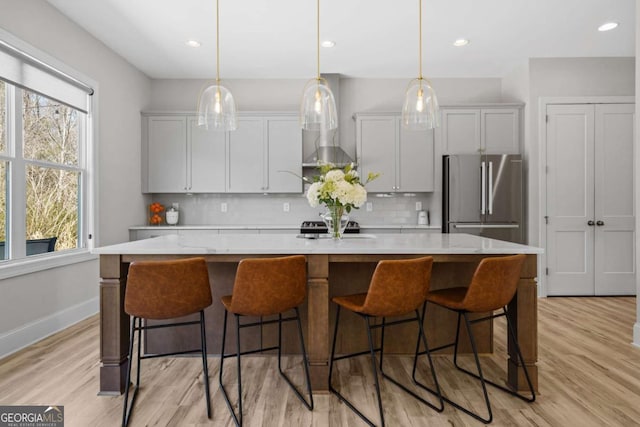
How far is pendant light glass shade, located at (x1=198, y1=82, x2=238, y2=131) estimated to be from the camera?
2586mm

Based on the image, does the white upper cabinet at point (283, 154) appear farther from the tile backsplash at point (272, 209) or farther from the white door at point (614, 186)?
the white door at point (614, 186)

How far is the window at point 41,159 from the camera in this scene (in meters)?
2.93

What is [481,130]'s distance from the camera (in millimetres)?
4852

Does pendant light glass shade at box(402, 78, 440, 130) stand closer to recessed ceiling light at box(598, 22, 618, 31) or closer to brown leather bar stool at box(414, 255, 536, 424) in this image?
brown leather bar stool at box(414, 255, 536, 424)

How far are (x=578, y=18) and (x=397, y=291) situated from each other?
346cm

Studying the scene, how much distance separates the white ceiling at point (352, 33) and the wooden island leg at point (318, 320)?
2.39 metres

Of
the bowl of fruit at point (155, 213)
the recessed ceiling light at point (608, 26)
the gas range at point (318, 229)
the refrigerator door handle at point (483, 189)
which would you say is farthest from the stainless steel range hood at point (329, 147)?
the recessed ceiling light at point (608, 26)

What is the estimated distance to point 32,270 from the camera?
121 inches

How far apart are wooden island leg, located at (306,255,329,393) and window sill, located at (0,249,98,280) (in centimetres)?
230

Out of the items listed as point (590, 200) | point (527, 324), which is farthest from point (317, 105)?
point (590, 200)

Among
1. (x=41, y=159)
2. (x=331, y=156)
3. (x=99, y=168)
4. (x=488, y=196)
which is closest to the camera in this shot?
(x=41, y=159)

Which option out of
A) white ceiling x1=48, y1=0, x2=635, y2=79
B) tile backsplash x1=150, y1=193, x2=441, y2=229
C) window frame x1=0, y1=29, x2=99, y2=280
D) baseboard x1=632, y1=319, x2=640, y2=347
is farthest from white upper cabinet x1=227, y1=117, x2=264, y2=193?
baseboard x1=632, y1=319, x2=640, y2=347

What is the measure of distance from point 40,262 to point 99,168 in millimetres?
Result: 1241

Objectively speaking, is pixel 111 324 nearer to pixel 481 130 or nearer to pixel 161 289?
pixel 161 289
